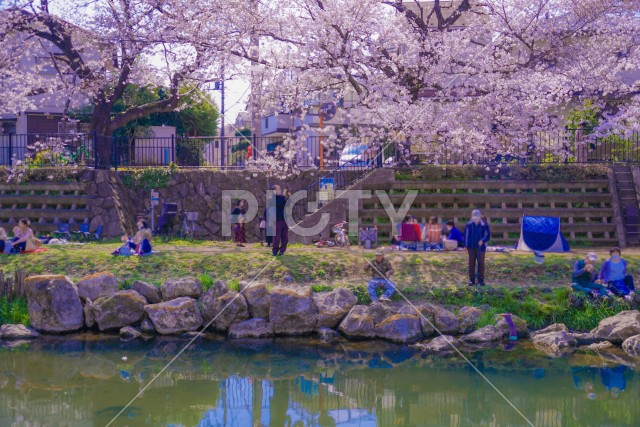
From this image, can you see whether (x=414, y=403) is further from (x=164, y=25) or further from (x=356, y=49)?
(x=164, y=25)

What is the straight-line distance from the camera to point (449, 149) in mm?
19594

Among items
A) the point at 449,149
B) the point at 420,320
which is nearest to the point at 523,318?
the point at 420,320

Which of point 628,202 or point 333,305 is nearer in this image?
point 333,305

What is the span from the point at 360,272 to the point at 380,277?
2.68 feet

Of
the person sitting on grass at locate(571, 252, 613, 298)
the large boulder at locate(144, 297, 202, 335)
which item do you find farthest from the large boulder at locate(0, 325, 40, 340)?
the person sitting on grass at locate(571, 252, 613, 298)

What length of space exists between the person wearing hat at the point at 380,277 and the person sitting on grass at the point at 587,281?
3635 mm

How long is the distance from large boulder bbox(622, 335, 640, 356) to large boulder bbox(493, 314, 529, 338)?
5.82 ft

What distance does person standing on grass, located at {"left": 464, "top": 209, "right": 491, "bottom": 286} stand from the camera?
47.9 ft

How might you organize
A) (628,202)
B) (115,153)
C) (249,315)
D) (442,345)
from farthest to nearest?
(115,153)
(628,202)
(249,315)
(442,345)

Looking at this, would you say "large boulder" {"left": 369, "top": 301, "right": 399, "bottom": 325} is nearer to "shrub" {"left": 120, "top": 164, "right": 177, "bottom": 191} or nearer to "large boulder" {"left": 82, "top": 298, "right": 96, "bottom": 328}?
"large boulder" {"left": 82, "top": 298, "right": 96, "bottom": 328}

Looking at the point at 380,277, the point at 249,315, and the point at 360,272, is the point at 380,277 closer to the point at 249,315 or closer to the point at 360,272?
the point at 360,272

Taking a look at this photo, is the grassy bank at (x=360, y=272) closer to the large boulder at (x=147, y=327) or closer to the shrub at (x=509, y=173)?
the large boulder at (x=147, y=327)

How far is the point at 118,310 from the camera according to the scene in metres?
14.2

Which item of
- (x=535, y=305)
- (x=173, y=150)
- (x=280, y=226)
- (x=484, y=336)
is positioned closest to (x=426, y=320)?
(x=484, y=336)
